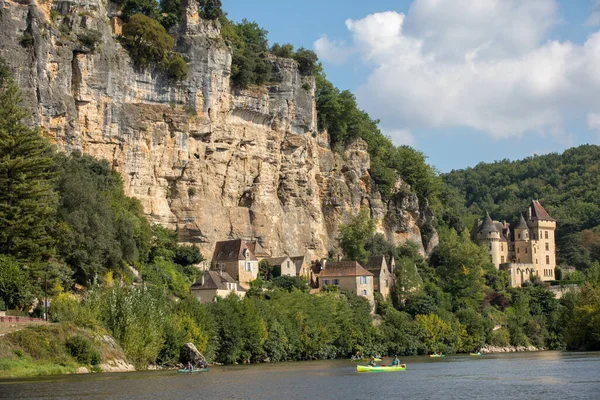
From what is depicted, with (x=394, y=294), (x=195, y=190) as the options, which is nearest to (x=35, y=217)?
(x=195, y=190)

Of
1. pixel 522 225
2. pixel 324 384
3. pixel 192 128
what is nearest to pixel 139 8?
pixel 192 128

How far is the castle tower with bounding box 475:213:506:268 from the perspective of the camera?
4818 inches

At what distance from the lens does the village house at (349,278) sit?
3590 inches

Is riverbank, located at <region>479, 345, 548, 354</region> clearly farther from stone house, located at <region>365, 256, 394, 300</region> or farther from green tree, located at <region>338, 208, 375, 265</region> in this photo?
green tree, located at <region>338, 208, 375, 265</region>

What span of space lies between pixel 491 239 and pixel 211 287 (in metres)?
56.3

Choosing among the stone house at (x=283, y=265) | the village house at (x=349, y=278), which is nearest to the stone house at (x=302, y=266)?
the stone house at (x=283, y=265)

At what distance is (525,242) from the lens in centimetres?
12575

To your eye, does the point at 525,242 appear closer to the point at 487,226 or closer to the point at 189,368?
the point at 487,226

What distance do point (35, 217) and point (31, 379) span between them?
12.8m

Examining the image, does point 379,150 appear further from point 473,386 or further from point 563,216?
point 473,386

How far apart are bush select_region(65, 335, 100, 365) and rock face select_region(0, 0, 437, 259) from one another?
21.7 metres

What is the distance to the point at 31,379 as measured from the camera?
49.6 meters

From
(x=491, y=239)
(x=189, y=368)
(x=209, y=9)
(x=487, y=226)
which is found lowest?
(x=189, y=368)

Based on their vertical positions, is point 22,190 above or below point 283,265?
above
